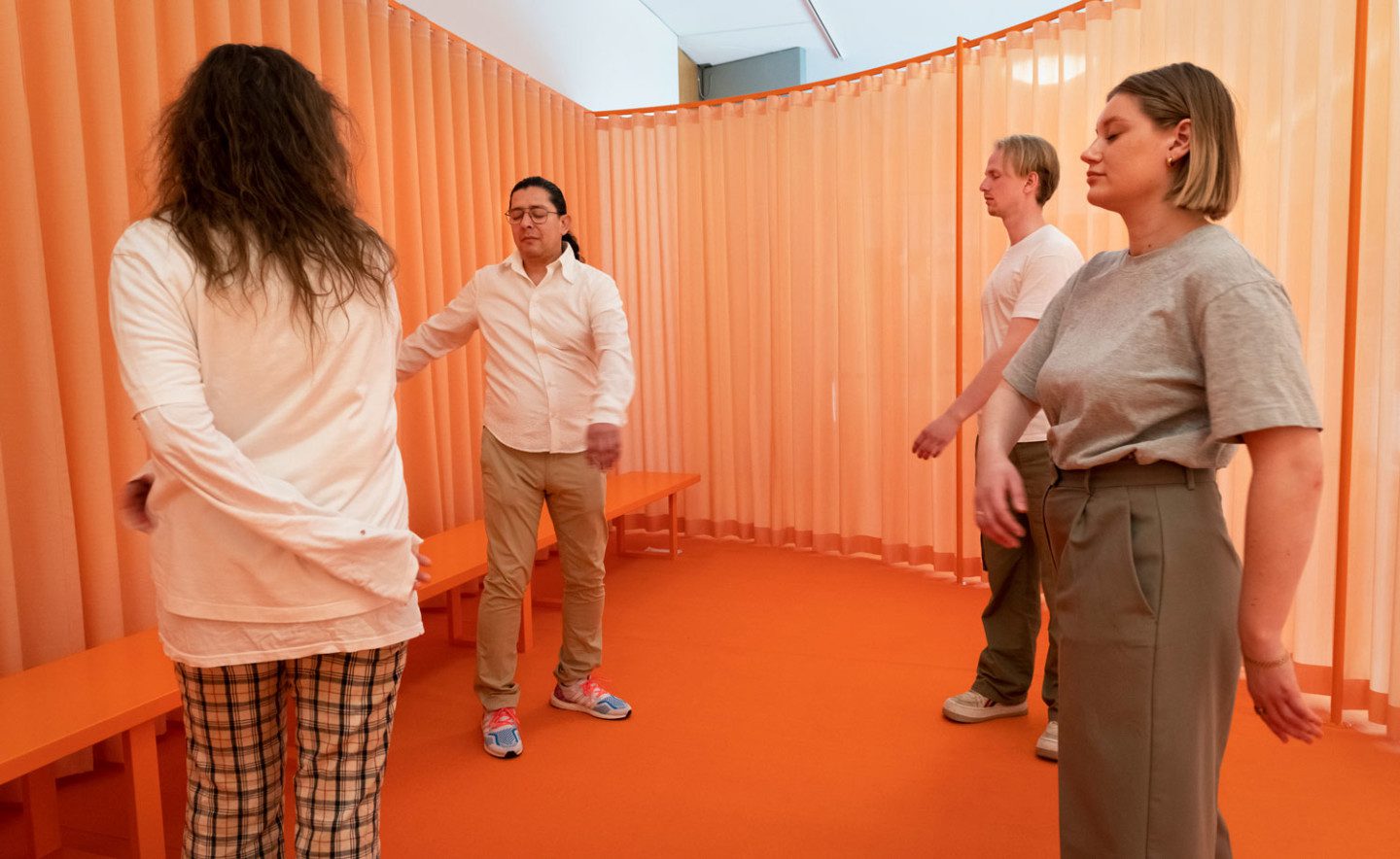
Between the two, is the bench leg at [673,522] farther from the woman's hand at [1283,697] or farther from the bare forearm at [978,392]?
the woman's hand at [1283,697]

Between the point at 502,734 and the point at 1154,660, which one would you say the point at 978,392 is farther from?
the point at 502,734

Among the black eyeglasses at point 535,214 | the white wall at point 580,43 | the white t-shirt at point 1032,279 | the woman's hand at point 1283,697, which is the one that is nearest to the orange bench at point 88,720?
the black eyeglasses at point 535,214

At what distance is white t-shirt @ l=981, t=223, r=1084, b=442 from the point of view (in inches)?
89.1

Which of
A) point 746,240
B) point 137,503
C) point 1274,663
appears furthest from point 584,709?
point 746,240

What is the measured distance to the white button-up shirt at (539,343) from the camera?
2.48 metres

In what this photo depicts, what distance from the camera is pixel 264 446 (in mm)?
1103

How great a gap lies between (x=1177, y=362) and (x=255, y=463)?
1.20 meters

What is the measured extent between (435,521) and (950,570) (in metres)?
2.48

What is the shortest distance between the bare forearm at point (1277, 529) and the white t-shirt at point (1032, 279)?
1.12 metres

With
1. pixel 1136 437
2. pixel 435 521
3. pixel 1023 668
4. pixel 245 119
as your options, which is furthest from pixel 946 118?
pixel 245 119

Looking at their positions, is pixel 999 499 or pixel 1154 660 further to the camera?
pixel 999 499

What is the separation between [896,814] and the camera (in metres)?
2.10

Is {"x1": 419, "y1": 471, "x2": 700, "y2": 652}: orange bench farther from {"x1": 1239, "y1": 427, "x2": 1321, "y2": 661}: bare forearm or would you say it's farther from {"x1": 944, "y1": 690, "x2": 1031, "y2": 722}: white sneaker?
{"x1": 1239, "y1": 427, "x2": 1321, "y2": 661}: bare forearm

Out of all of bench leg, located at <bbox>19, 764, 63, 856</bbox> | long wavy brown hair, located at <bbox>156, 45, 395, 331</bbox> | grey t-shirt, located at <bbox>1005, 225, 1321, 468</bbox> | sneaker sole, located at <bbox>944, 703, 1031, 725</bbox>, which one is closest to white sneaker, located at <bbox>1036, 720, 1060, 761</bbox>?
sneaker sole, located at <bbox>944, 703, 1031, 725</bbox>
